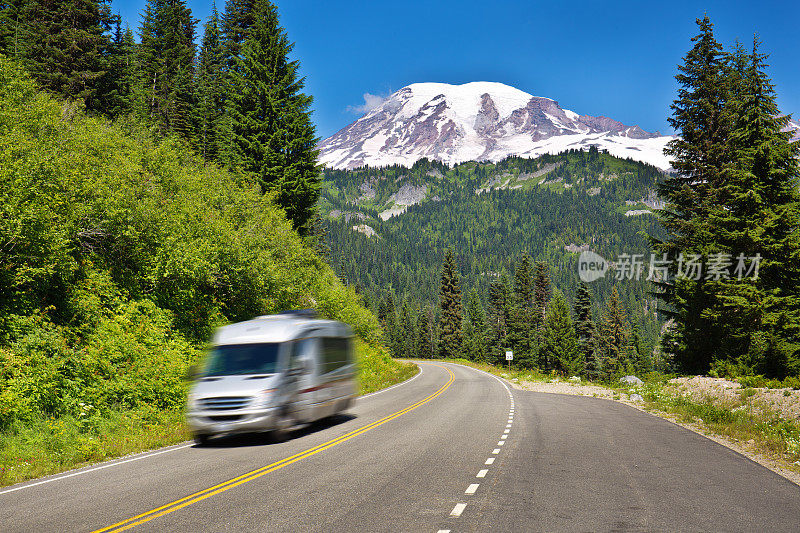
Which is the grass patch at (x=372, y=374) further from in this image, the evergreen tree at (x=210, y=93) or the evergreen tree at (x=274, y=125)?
the evergreen tree at (x=210, y=93)

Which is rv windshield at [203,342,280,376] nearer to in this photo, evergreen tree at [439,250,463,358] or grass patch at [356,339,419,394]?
grass patch at [356,339,419,394]

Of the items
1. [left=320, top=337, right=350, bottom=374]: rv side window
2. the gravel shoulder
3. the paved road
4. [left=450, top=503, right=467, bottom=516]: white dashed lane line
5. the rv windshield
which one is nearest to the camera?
the paved road

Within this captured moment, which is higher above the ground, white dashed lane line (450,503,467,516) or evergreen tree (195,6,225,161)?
evergreen tree (195,6,225,161)

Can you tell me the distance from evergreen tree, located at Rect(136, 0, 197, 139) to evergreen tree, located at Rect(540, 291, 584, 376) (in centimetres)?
5234

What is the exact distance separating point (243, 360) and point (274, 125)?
25302 millimetres

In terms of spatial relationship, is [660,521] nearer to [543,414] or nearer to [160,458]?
[160,458]

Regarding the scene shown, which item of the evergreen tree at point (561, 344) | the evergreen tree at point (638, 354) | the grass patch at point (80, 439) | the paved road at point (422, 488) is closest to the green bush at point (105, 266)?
the grass patch at point (80, 439)

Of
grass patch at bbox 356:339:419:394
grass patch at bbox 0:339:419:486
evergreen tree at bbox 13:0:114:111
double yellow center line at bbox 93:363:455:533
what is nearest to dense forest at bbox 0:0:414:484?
grass patch at bbox 0:339:419:486

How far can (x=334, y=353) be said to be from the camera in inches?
559

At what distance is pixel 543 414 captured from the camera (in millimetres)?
16984

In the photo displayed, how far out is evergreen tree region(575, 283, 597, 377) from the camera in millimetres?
70312

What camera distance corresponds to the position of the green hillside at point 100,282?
10.4 m

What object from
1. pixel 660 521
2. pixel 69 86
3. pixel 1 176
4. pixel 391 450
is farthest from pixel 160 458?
pixel 69 86

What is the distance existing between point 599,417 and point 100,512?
14.9 meters
